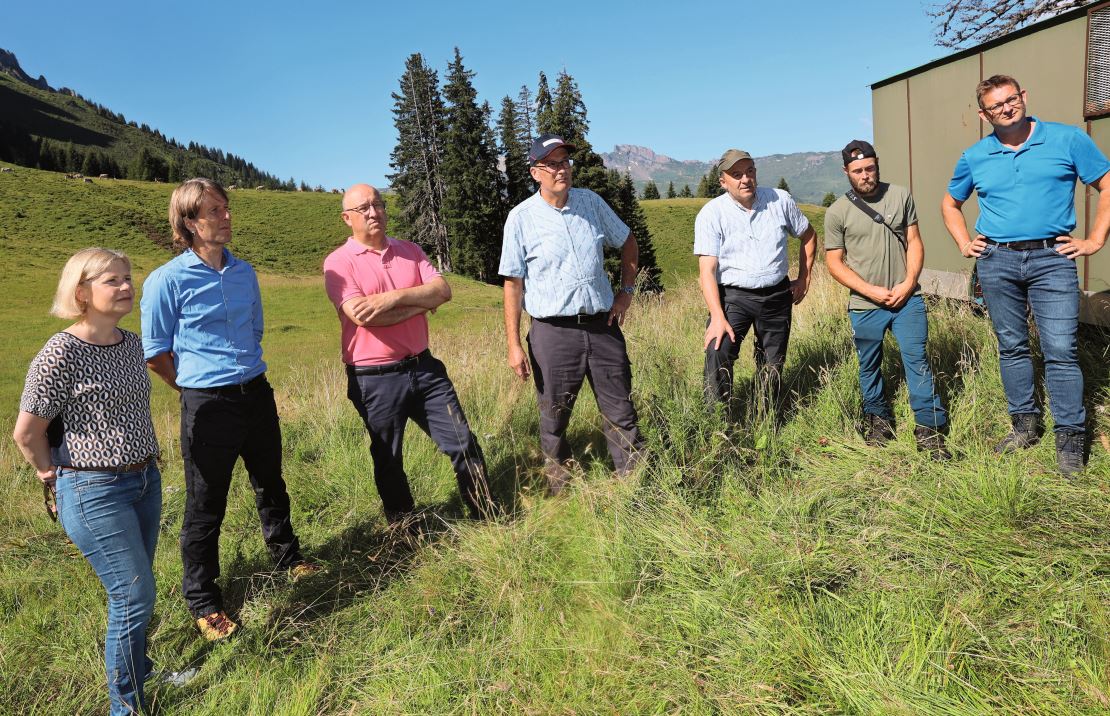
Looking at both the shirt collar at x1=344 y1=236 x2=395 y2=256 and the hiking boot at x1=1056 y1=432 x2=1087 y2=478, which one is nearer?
the hiking boot at x1=1056 y1=432 x2=1087 y2=478

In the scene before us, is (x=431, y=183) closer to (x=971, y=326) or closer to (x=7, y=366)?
(x=7, y=366)

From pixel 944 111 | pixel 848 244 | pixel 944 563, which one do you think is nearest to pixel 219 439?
pixel 944 563

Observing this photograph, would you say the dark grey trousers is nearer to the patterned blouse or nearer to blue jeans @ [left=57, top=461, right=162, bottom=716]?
the patterned blouse

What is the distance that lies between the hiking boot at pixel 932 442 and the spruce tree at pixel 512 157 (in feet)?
144

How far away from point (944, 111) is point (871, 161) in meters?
2.93

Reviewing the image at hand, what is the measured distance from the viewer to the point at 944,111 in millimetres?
6188

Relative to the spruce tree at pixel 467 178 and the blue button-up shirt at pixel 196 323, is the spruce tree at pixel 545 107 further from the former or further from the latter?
the blue button-up shirt at pixel 196 323

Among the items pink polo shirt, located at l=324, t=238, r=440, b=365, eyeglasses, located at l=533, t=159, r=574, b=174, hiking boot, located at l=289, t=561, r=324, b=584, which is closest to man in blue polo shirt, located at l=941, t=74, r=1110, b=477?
eyeglasses, located at l=533, t=159, r=574, b=174

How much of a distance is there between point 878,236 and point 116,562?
164 inches

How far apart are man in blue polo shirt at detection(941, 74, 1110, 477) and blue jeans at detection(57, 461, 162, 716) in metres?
4.08

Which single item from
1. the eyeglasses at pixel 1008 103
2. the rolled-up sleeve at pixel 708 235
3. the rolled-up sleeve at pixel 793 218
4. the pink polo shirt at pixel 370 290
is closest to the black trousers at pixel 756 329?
the rolled-up sleeve at pixel 708 235

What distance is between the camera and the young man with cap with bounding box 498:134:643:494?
385 cm

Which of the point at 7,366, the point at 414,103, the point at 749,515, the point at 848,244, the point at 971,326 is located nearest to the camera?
the point at 749,515

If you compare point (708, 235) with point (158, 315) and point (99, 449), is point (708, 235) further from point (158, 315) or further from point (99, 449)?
point (99, 449)
